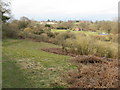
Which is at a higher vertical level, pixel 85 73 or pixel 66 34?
pixel 66 34

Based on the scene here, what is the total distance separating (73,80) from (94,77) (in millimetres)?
724

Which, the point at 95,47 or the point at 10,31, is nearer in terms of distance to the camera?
the point at 95,47

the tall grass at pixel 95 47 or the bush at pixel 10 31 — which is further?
the bush at pixel 10 31

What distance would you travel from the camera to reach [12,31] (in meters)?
23.0

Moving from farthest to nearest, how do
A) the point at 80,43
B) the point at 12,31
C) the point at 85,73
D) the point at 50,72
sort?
1. the point at 12,31
2. the point at 80,43
3. the point at 50,72
4. the point at 85,73

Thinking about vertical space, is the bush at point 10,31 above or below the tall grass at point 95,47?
above

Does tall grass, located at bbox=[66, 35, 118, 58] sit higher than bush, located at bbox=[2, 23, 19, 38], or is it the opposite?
bush, located at bbox=[2, 23, 19, 38]

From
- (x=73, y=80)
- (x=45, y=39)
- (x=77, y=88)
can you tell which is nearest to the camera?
(x=77, y=88)

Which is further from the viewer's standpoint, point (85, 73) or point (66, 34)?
point (66, 34)

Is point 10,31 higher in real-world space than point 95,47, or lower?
higher

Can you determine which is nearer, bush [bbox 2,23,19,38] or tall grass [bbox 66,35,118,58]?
tall grass [bbox 66,35,118,58]

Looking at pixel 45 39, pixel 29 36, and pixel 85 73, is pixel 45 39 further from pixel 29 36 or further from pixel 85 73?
pixel 85 73

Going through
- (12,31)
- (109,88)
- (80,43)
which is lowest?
(109,88)

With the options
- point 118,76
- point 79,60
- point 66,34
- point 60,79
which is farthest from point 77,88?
point 66,34
